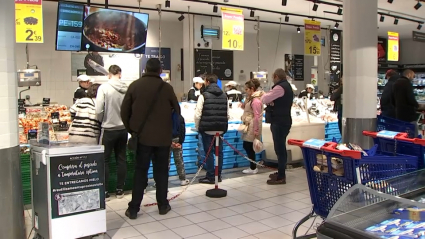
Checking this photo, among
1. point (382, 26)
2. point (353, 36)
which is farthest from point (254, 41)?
point (353, 36)

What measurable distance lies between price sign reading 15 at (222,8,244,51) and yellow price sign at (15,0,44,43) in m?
4.01

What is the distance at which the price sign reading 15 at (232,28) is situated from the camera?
968 cm

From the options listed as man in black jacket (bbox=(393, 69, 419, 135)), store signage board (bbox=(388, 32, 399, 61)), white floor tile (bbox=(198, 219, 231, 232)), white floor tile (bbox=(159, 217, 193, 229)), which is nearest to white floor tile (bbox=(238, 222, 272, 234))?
white floor tile (bbox=(198, 219, 231, 232))

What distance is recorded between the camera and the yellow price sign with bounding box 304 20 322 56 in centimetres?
1193

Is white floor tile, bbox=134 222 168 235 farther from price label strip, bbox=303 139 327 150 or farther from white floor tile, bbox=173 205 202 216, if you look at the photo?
price label strip, bbox=303 139 327 150

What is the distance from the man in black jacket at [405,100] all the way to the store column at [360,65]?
37.3 inches

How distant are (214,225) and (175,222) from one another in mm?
450

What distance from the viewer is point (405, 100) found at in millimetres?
6668

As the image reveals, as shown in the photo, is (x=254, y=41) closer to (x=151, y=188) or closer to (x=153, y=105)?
(x=151, y=188)

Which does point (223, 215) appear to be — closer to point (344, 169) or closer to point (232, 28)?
point (344, 169)

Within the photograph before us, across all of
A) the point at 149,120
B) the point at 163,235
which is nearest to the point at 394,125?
the point at 149,120

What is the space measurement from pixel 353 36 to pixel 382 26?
1054 cm

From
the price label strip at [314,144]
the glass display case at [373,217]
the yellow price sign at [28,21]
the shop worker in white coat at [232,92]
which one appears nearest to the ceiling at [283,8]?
the shop worker in white coat at [232,92]

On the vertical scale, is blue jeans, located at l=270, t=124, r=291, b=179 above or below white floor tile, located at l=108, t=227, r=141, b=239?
above
